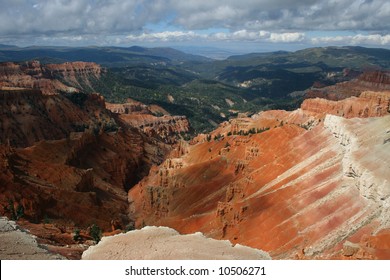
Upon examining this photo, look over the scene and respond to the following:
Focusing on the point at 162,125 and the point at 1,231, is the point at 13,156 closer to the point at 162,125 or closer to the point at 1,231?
the point at 1,231

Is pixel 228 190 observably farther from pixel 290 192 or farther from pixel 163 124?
pixel 163 124

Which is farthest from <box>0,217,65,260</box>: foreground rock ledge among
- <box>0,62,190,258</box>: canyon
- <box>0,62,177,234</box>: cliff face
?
<box>0,62,177,234</box>: cliff face

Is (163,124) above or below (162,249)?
below

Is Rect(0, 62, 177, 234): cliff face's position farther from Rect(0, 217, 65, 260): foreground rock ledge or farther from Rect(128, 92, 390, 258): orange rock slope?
Rect(0, 217, 65, 260): foreground rock ledge

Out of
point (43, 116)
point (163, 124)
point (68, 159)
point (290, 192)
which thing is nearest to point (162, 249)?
point (290, 192)

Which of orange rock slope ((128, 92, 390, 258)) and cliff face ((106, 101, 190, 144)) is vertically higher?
orange rock slope ((128, 92, 390, 258))

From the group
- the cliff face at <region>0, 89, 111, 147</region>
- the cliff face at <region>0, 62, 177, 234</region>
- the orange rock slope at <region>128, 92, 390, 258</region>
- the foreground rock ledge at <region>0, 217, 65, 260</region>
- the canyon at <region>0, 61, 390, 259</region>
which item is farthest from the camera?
the cliff face at <region>0, 89, 111, 147</region>

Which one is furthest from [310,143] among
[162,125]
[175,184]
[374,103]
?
[162,125]
